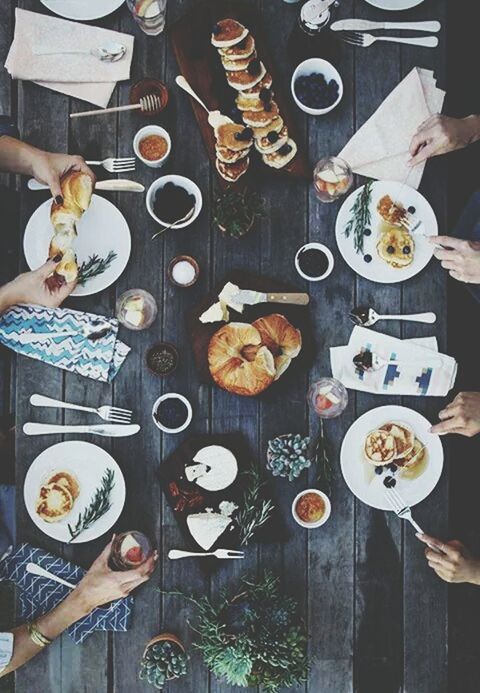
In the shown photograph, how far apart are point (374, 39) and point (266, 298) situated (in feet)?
2.71

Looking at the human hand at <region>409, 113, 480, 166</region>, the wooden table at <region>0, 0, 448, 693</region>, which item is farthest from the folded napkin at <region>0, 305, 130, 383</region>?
the human hand at <region>409, 113, 480, 166</region>

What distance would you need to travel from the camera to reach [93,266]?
2139 millimetres

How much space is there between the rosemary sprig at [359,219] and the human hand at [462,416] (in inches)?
20.5

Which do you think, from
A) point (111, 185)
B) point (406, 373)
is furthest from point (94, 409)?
point (406, 373)

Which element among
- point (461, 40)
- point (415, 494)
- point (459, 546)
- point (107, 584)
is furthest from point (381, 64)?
point (107, 584)

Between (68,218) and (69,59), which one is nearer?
(68,218)

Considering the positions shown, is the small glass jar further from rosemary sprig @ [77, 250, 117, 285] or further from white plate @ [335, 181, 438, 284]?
rosemary sprig @ [77, 250, 117, 285]

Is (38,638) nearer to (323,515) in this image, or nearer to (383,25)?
(323,515)

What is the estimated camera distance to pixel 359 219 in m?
2.13

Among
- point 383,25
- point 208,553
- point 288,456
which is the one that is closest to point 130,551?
point 208,553

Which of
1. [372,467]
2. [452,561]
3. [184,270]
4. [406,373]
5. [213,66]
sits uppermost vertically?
[213,66]

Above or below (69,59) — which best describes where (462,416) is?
below

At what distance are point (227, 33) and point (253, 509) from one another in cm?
135

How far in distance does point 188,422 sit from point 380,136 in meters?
1.01
